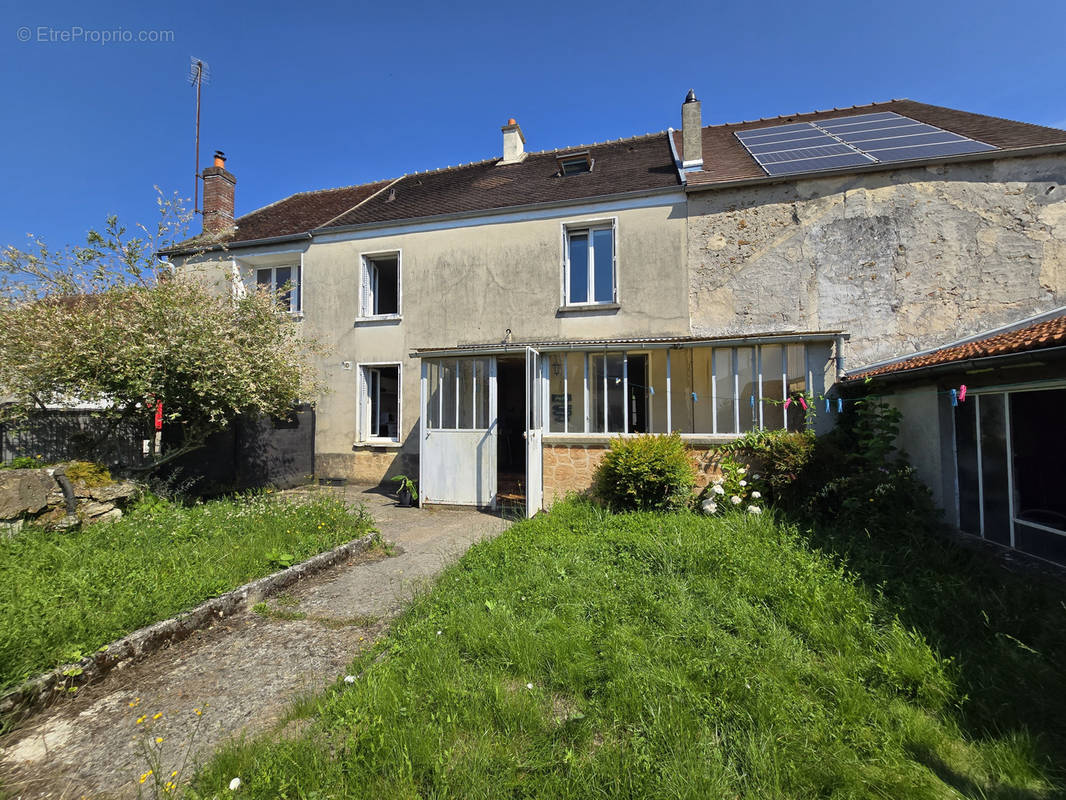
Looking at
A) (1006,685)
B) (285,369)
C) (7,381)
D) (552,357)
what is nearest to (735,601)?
(1006,685)

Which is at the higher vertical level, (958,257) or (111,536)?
(958,257)

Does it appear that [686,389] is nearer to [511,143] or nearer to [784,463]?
[784,463]

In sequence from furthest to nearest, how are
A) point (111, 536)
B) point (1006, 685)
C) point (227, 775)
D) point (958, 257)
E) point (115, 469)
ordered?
point (958, 257)
point (115, 469)
point (111, 536)
point (1006, 685)
point (227, 775)

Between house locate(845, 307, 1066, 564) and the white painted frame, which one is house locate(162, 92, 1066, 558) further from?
house locate(845, 307, 1066, 564)

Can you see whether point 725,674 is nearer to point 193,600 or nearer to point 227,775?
point 227,775

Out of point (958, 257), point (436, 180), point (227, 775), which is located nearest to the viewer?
point (227, 775)

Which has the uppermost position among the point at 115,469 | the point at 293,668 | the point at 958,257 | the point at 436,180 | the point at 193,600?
the point at 436,180

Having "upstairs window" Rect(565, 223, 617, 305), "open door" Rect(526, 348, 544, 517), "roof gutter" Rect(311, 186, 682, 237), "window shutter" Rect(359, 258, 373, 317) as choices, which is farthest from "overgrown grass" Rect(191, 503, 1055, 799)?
"window shutter" Rect(359, 258, 373, 317)

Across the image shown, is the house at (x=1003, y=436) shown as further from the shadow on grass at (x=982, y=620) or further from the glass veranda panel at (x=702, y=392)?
the glass veranda panel at (x=702, y=392)

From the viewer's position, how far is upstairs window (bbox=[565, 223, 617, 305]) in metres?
9.81

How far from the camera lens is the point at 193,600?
3834mm

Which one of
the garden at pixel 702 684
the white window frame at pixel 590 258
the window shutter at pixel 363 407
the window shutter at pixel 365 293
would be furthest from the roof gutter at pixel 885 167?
the window shutter at pixel 363 407

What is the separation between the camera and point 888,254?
8.09 meters

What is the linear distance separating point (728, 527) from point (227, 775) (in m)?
5.05
